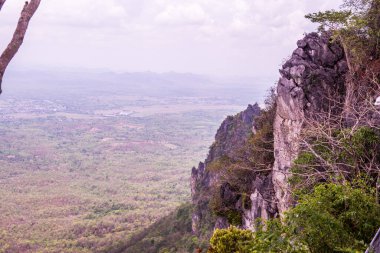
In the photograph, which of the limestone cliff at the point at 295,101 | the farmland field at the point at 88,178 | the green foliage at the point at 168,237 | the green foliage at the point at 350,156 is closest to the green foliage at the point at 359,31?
the limestone cliff at the point at 295,101

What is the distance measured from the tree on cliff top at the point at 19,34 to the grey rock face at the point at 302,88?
435 inches

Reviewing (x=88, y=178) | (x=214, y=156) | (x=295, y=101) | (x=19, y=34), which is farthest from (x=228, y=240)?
(x=88, y=178)

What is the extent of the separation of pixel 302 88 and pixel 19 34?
12.1m

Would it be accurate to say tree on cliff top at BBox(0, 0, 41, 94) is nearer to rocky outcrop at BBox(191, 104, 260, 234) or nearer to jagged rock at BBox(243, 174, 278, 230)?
jagged rock at BBox(243, 174, 278, 230)

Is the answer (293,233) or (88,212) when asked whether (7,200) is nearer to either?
(88,212)

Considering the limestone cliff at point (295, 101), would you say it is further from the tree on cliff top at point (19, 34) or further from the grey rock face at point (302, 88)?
the tree on cliff top at point (19, 34)

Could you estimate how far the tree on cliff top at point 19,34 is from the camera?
662 centimetres

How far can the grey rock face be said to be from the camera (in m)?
16.4

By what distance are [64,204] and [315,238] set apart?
73.6 meters

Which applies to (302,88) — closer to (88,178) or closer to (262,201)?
(262,201)

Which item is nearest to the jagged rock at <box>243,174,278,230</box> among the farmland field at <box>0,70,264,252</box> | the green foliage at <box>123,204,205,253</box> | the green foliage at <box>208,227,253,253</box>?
the green foliage at <box>208,227,253,253</box>

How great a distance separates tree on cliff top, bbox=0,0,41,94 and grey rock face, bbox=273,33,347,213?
11053 millimetres

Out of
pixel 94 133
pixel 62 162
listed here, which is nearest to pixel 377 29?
pixel 62 162

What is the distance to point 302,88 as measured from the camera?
16562 millimetres
